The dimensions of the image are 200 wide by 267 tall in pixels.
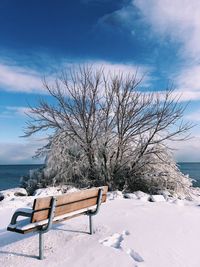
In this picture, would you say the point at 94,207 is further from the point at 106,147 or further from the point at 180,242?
the point at 106,147

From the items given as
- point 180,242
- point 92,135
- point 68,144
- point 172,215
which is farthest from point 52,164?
point 180,242

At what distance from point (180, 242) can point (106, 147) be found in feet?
25.6

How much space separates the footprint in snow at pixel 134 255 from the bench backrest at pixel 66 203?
1123 mm

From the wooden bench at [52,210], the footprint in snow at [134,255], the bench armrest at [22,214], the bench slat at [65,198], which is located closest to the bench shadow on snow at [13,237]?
the wooden bench at [52,210]

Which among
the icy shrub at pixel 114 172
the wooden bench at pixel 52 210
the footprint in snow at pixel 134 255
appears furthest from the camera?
the icy shrub at pixel 114 172

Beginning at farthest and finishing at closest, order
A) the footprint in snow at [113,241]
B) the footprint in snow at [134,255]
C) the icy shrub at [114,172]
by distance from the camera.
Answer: the icy shrub at [114,172] < the footprint in snow at [113,241] < the footprint in snow at [134,255]

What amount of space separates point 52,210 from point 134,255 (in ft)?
4.48

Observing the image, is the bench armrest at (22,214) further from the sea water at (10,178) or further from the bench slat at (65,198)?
the sea water at (10,178)

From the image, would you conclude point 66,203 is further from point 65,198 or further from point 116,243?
point 116,243

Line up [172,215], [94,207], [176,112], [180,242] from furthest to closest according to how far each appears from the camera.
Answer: [176,112] < [172,215] < [94,207] < [180,242]

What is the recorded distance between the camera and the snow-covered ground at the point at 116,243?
15.4 feet

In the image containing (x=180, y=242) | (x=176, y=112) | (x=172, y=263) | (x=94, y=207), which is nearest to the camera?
(x=172, y=263)

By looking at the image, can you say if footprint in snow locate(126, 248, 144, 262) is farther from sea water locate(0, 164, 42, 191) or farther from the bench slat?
sea water locate(0, 164, 42, 191)

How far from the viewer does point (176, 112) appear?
1295 centimetres
